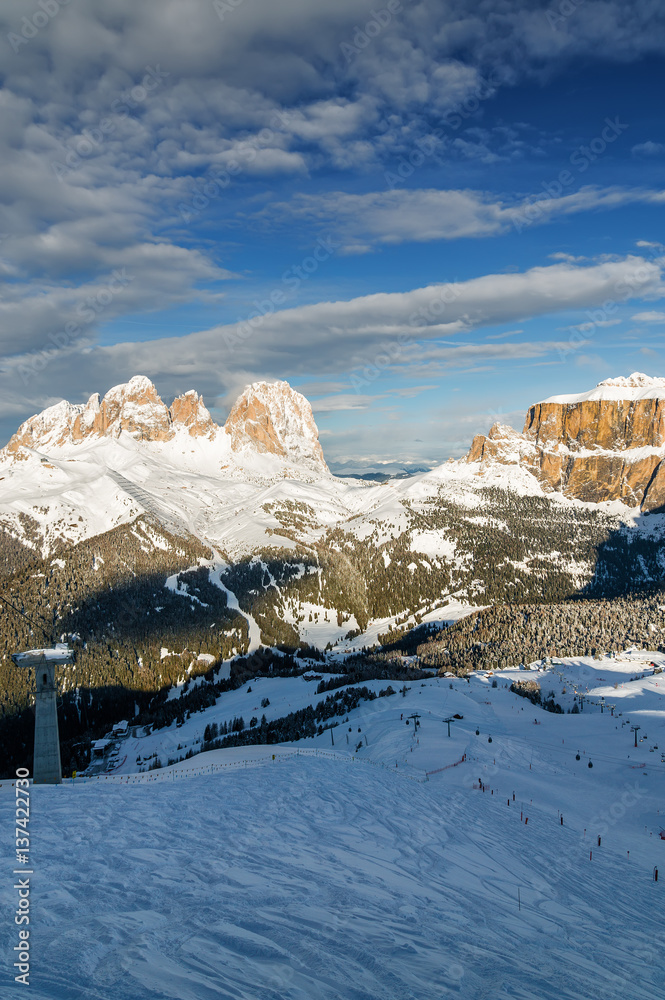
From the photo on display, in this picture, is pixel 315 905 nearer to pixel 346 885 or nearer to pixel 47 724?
pixel 346 885

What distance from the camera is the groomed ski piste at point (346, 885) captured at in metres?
16.4

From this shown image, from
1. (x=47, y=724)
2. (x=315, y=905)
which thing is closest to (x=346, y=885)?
(x=315, y=905)

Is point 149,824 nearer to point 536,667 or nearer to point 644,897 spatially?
point 644,897

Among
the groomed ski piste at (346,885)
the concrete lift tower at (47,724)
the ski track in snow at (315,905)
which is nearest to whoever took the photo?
the ski track in snow at (315,905)

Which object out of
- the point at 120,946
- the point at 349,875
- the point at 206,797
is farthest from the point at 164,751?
the point at 120,946

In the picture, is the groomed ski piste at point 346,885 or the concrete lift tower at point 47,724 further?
the concrete lift tower at point 47,724

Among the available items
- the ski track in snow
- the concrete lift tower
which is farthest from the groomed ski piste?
the concrete lift tower

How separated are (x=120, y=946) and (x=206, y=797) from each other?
2406 cm

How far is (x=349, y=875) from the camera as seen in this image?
25.8 m

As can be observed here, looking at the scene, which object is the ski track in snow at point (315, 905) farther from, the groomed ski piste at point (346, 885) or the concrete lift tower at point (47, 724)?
the concrete lift tower at point (47, 724)

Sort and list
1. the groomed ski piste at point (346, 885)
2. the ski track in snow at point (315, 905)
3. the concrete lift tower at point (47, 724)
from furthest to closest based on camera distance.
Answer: the concrete lift tower at point (47, 724), the groomed ski piste at point (346, 885), the ski track in snow at point (315, 905)

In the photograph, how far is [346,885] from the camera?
24297mm

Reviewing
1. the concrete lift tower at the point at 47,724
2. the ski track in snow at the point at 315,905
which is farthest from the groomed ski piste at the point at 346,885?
the concrete lift tower at the point at 47,724

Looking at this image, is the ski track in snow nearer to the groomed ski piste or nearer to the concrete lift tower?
the groomed ski piste
